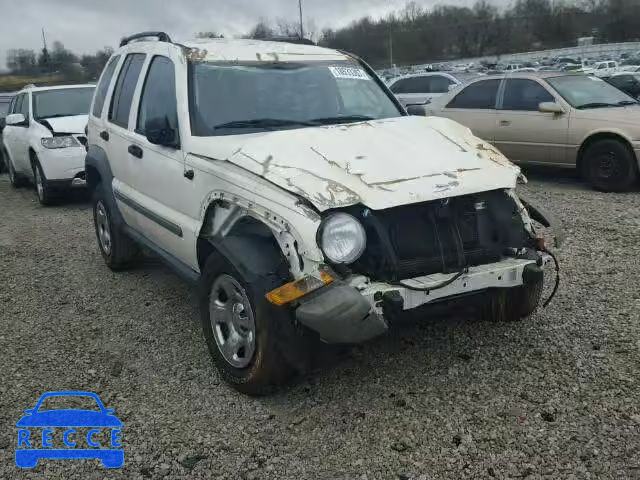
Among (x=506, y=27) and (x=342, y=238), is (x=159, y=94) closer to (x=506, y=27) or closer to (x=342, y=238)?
(x=342, y=238)

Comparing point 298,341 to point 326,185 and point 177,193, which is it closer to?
point 326,185

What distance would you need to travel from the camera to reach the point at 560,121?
888 centimetres

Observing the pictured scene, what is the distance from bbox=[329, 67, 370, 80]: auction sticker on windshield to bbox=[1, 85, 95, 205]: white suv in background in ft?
18.3

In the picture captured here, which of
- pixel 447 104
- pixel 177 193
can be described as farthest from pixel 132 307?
pixel 447 104

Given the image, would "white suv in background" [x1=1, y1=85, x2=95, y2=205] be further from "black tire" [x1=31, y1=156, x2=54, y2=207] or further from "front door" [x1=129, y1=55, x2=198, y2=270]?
"front door" [x1=129, y1=55, x2=198, y2=270]

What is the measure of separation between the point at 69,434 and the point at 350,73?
10.3 ft

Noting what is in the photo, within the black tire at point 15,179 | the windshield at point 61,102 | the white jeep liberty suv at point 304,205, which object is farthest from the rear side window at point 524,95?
the black tire at point 15,179

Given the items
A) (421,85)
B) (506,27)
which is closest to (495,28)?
(506,27)

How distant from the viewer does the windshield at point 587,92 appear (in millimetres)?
8891

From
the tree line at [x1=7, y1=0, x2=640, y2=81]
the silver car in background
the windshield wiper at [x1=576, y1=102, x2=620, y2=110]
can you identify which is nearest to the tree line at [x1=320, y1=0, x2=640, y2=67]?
the tree line at [x1=7, y1=0, x2=640, y2=81]

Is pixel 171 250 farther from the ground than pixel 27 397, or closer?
farther from the ground

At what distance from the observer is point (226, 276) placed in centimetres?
354

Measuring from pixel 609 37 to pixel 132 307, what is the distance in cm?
8586

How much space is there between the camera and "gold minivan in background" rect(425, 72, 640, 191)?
840 centimetres
